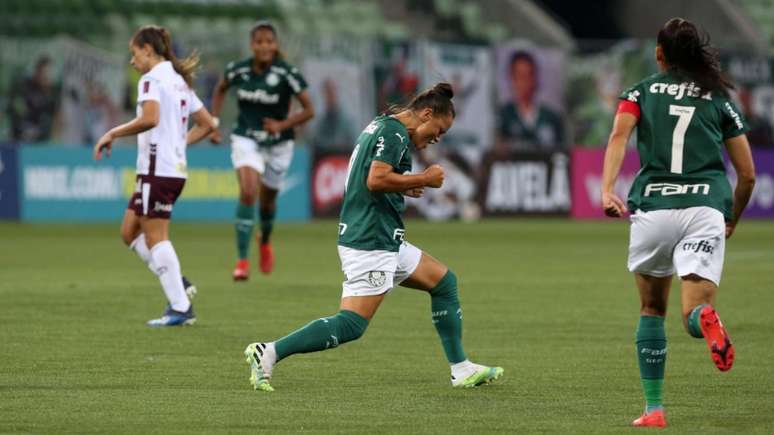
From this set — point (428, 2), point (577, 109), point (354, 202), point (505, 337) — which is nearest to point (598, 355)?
point (505, 337)

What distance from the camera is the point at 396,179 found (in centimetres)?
788

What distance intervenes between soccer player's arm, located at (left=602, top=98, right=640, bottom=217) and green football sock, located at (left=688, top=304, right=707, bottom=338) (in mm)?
564

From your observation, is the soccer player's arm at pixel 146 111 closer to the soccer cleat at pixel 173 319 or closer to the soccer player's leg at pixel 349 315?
the soccer cleat at pixel 173 319

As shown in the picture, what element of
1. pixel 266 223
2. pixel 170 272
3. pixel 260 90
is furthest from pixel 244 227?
pixel 170 272

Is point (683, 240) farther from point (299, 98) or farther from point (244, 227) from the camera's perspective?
point (299, 98)

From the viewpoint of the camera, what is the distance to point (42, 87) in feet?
90.7

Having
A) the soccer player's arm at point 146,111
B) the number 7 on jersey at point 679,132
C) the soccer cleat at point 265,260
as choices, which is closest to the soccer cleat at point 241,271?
the soccer cleat at point 265,260

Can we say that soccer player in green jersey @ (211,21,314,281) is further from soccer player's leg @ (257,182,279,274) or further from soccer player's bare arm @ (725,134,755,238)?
soccer player's bare arm @ (725,134,755,238)

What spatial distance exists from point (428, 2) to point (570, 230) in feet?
37.3

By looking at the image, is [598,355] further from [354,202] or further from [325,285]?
[325,285]

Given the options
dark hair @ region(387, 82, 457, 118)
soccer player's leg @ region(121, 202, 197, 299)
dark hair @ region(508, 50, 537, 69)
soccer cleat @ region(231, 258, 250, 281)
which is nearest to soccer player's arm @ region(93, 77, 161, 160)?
soccer player's leg @ region(121, 202, 197, 299)

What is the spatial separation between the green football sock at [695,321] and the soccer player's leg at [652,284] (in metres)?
0.24

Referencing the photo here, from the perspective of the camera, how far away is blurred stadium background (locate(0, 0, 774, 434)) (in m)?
8.01

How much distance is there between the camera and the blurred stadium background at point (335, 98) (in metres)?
26.1
